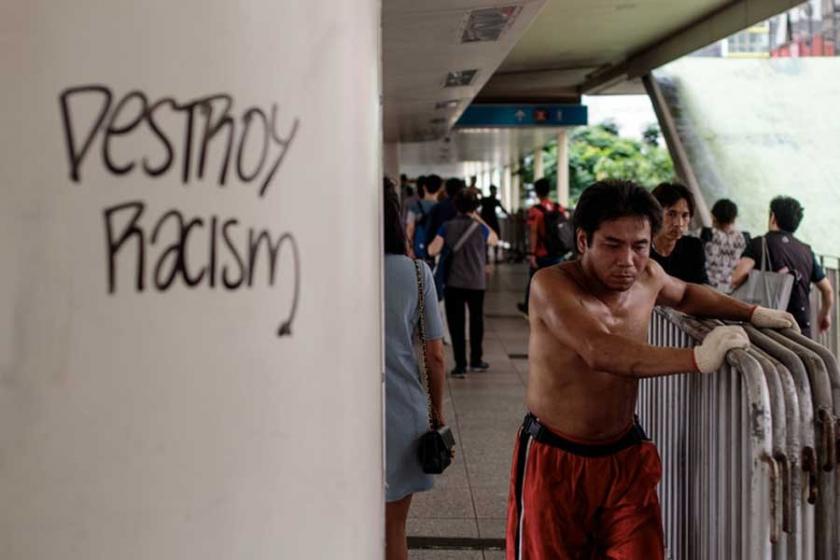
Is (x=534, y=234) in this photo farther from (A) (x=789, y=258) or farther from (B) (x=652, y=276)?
(B) (x=652, y=276)

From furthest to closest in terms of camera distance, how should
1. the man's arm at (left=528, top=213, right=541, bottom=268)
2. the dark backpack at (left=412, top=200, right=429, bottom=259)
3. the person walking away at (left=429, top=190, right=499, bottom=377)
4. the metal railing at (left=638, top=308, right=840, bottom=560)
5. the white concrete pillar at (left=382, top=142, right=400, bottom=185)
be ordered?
the white concrete pillar at (left=382, top=142, right=400, bottom=185), the dark backpack at (left=412, top=200, right=429, bottom=259), the man's arm at (left=528, top=213, right=541, bottom=268), the person walking away at (left=429, top=190, right=499, bottom=377), the metal railing at (left=638, top=308, right=840, bottom=560)

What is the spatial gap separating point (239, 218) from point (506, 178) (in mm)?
56594

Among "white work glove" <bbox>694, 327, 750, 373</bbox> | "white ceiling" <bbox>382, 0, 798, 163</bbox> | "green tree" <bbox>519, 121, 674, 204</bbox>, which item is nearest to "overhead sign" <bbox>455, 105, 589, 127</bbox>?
"white ceiling" <bbox>382, 0, 798, 163</bbox>

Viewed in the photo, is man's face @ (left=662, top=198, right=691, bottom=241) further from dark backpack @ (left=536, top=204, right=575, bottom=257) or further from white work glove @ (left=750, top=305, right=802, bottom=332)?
dark backpack @ (left=536, top=204, right=575, bottom=257)

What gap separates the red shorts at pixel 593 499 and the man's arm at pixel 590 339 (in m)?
0.39

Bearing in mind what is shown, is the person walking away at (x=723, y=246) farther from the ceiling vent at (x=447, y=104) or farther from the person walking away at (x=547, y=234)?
the ceiling vent at (x=447, y=104)

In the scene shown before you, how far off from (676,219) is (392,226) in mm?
2587

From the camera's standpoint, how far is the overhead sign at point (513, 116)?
24.5m

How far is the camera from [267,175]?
1776 mm

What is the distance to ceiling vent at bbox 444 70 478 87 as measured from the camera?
13367 mm

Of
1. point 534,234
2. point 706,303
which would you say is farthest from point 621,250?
point 534,234

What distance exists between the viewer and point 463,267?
10.6 m

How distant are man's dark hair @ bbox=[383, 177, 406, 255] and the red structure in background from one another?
1669 centimetres

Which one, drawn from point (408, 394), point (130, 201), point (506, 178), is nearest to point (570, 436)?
point (408, 394)
